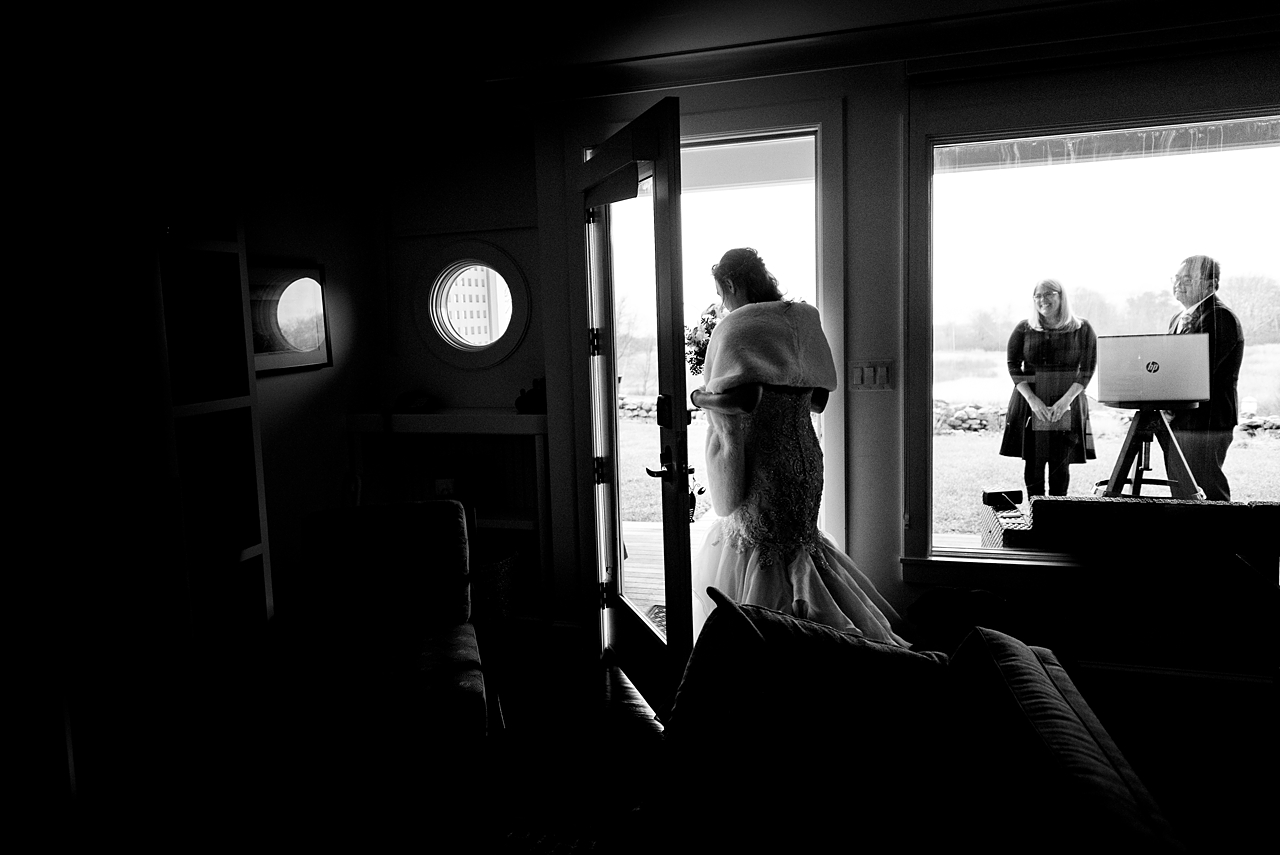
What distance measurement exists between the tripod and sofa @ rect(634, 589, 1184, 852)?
2037 millimetres

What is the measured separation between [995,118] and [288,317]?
3.17 metres

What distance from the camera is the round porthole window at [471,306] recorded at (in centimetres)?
434

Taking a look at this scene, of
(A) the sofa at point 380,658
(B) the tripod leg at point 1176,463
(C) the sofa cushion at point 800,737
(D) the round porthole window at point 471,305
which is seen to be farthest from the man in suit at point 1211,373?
(D) the round porthole window at point 471,305

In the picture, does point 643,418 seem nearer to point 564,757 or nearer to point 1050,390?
point 564,757

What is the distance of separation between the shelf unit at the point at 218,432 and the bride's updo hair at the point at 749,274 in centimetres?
178

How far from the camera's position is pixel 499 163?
428cm

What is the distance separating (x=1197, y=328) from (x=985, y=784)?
271 centimetres

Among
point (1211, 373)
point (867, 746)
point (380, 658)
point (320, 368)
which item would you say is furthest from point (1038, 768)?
point (320, 368)

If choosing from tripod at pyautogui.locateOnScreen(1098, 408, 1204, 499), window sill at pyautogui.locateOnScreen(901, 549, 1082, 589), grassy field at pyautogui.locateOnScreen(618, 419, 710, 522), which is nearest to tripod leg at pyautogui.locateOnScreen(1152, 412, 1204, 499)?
tripod at pyautogui.locateOnScreen(1098, 408, 1204, 499)

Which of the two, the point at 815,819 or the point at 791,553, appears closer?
the point at 815,819

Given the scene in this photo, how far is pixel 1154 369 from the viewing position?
3322 mm

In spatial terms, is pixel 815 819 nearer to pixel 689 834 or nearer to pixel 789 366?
pixel 689 834

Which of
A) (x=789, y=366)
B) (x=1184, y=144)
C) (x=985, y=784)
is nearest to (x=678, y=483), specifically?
(x=789, y=366)

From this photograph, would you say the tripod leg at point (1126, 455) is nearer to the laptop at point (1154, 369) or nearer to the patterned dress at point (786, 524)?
the laptop at point (1154, 369)
